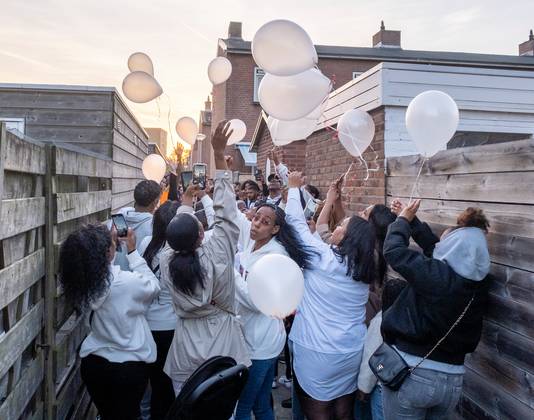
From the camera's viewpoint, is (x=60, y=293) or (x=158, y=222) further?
(x=158, y=222)

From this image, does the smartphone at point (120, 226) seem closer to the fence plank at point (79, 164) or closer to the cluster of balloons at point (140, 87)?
the fence plank at point (79, 164)

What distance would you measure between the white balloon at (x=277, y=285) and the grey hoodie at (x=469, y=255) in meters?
0.76

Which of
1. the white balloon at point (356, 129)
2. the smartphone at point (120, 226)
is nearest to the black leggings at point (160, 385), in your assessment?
the smartphone at point (120, 226)

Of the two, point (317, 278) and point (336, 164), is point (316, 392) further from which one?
point (336, 164)

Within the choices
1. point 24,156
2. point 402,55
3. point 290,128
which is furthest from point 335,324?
point 402,55

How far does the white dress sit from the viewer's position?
275 cm

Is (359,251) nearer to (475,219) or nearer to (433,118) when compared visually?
(475,219)

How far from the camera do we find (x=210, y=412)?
1.76 meters

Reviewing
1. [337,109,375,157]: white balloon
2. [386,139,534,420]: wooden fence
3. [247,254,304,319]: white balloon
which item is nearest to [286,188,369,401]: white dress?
[247,254,304,319]: white balloon

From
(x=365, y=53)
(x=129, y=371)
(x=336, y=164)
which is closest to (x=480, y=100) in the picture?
(x=336, y=164)

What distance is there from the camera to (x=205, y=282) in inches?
96.0

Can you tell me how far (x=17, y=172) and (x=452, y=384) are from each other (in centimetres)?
227

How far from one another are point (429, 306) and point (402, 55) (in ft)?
76.2

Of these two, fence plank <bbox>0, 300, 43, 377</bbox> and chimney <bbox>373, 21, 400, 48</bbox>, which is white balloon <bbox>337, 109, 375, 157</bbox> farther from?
chimney <bbox>373, 21, 400, 48</bbox>
